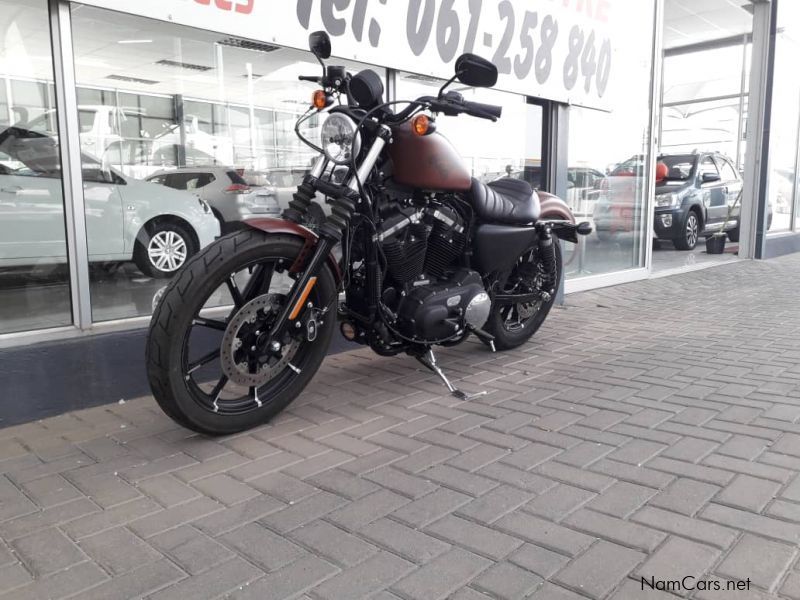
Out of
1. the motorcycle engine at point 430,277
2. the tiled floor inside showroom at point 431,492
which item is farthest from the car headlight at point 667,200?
the motorcycle engine at point 430,277

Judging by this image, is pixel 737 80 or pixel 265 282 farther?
pixel 737 80

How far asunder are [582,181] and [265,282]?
5389 mm

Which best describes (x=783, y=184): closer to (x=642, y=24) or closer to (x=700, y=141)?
(x=642, y=24)

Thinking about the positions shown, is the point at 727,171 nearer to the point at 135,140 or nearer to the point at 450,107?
the point at 450,107

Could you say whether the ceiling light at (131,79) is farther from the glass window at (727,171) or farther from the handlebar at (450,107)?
the glass window at (727,171)

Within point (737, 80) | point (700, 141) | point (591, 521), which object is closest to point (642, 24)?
point (591, 521)

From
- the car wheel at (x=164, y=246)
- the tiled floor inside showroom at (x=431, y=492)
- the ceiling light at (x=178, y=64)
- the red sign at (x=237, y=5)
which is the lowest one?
the tiled floor inside showroom at (x=431, y=492)

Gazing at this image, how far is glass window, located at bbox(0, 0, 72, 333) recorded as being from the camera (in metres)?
3.86

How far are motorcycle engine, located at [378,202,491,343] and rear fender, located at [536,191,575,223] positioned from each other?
109 centimetres

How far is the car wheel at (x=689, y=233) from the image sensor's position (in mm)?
12391

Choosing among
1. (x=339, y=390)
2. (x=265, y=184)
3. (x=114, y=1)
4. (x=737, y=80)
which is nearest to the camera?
(x=114, y=1)

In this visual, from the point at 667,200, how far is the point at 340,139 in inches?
407

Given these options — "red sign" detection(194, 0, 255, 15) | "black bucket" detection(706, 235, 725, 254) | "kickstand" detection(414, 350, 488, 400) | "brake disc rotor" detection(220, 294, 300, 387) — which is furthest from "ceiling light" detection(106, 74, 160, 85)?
"black bucket" detection(706, 235, 725, 254)

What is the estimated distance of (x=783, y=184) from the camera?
42.2ft
